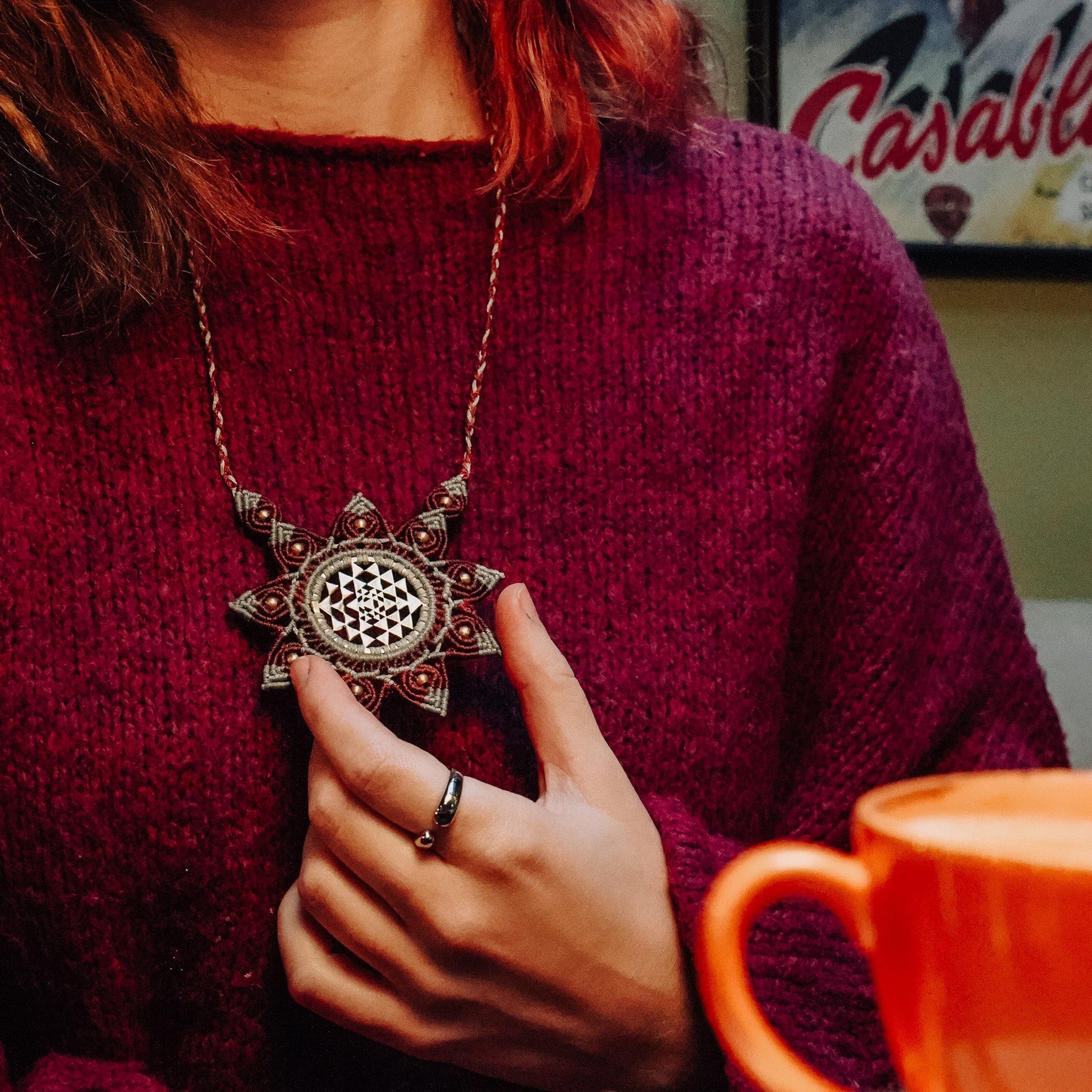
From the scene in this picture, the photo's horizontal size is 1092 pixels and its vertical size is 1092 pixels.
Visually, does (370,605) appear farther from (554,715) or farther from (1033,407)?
(1033,407)

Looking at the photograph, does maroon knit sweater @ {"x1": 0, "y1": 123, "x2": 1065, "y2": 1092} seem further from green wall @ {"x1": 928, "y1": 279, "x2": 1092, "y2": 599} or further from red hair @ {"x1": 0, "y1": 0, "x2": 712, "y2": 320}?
green wall @ {"x1": 928, "y1": 279, "x2": 1092, "y2": 599}

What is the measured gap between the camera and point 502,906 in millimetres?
460

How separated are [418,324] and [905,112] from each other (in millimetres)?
1162

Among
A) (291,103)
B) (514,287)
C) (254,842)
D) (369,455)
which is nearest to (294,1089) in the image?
(254,842)

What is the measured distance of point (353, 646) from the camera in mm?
537

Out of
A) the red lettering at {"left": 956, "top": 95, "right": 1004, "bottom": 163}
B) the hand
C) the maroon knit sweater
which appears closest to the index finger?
the hand

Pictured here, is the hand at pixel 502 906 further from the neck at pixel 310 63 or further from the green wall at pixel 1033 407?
the green wall at pixel 1033 407

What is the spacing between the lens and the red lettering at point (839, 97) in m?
1.50

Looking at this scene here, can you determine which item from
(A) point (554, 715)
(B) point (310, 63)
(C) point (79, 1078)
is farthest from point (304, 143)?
(C) point (79, 1078)

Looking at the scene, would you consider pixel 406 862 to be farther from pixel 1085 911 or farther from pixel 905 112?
pixel 905 112

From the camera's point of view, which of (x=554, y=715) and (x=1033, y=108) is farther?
(x=1033, y=108)

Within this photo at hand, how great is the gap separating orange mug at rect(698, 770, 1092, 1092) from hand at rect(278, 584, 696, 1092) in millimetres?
224

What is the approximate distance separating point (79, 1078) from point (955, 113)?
5.15 ft

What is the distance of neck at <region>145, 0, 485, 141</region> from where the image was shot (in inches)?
26.4
